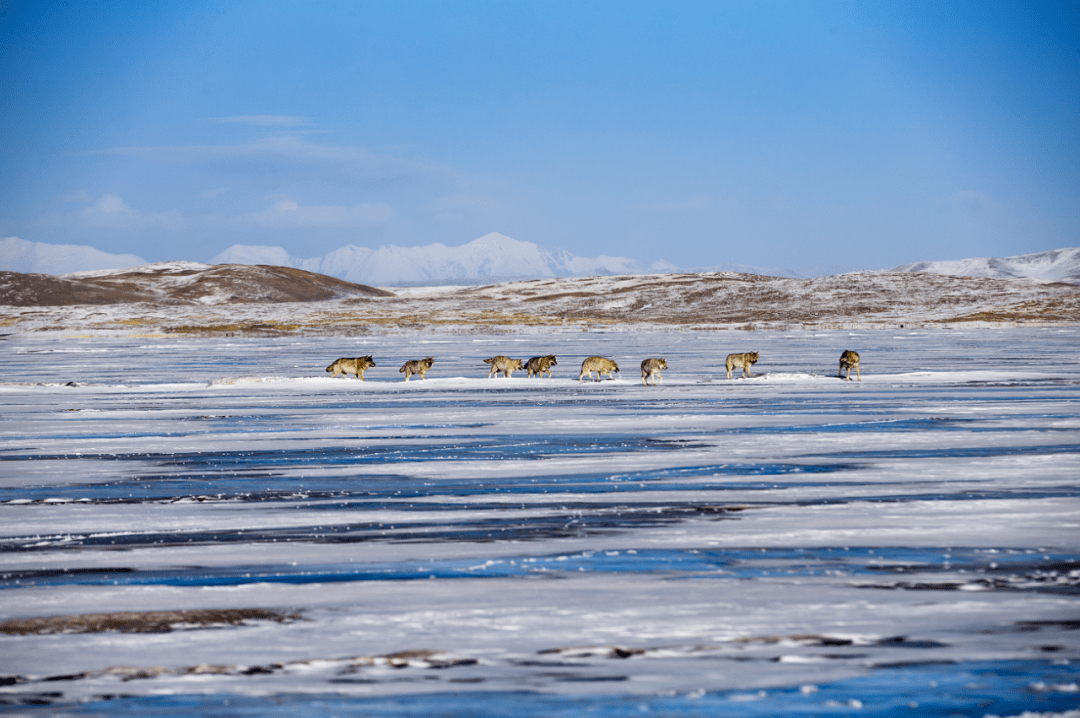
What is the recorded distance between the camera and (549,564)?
7.17 m

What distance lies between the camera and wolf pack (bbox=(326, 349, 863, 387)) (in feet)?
76.2

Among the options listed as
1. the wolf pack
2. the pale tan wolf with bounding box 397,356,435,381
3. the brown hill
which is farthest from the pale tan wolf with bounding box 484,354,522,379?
the brown hill

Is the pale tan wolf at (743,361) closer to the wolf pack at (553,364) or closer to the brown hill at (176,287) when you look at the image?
the wolf pack at (553,364)

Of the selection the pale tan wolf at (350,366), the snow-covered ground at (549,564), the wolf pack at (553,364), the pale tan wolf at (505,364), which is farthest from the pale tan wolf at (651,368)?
the pale tan wolf at (350,366)

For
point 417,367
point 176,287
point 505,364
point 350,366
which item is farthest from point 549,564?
point 176,287

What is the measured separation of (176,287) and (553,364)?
434ft

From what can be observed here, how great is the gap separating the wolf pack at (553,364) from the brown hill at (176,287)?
107009mm

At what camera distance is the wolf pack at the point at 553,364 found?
23219mm

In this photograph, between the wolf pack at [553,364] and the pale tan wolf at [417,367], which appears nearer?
the wolf pack at [553,364]

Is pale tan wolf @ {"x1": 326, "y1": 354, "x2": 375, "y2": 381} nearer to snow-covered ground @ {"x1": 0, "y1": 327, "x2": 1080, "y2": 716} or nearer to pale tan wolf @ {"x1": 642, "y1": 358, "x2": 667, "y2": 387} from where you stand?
pale tan wolf @ {"x1": 642, "y1": 358, "x2": 667, "y2": 387}

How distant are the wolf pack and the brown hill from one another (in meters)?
107

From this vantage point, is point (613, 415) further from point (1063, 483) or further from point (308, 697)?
point (308, 697)

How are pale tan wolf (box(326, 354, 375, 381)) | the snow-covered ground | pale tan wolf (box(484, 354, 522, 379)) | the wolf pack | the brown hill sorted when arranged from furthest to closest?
the brown hill
pale tan wolf (box(326, 354, 375, 381))
pale tan wolf (box(484, 354, 522, 379))
the wolf pack
the snow-covered ground

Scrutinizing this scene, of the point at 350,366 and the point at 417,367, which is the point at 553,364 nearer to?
the point at 417,367
